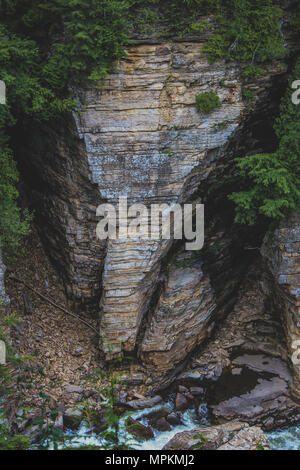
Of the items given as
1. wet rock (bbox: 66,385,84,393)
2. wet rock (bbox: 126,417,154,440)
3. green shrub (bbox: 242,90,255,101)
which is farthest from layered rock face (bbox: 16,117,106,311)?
green shrub (bbox: 242,90,255,101)

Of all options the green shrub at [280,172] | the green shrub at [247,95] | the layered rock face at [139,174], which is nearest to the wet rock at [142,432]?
the layered rock face at [139,174]

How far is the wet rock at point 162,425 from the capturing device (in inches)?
453

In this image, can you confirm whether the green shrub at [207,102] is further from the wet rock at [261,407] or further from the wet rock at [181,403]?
the wet rock at [261,407]

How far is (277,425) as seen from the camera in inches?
465

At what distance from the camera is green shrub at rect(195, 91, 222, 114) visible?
442 inches

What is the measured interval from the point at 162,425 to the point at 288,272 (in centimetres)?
552

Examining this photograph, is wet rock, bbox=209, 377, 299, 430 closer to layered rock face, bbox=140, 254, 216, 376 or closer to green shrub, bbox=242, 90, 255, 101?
layered rock face, bbox=140, 254, 216, 376

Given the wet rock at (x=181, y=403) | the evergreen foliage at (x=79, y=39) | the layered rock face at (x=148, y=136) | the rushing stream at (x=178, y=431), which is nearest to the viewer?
the evergreen foliage at (x=79, y=39)

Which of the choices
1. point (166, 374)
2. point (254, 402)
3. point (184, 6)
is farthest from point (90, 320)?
point (184, 6)

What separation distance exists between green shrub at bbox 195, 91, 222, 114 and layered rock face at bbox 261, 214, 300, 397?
12.4 ft

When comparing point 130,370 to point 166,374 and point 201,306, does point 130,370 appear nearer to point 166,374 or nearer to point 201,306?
point 166,374

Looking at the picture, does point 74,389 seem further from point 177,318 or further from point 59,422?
point 177,318

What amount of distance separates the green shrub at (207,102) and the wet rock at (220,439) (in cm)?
824

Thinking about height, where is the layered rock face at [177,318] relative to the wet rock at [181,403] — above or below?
above
